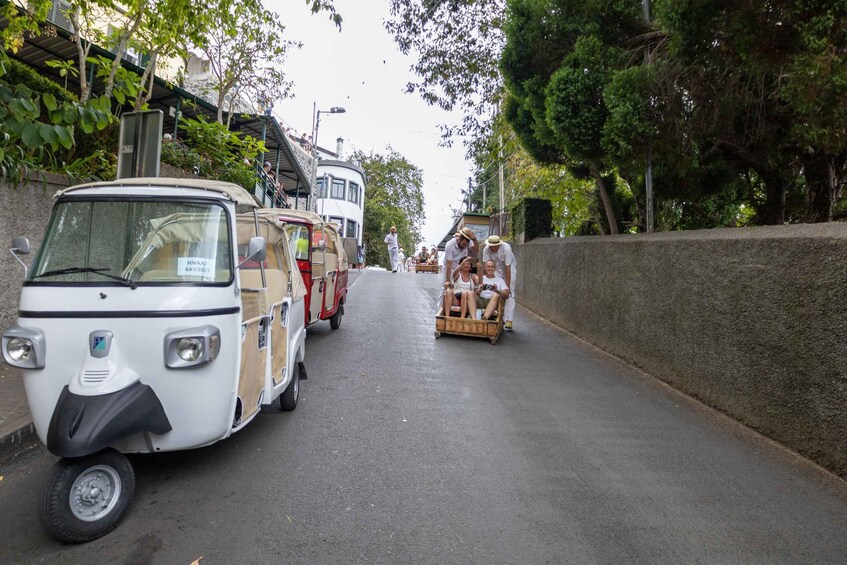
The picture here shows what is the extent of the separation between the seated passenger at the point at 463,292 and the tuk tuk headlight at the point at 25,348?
6846 mm

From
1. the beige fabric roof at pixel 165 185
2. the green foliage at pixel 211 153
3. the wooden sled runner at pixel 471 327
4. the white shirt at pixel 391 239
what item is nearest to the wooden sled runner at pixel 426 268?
the white shirt at pixel 391 239

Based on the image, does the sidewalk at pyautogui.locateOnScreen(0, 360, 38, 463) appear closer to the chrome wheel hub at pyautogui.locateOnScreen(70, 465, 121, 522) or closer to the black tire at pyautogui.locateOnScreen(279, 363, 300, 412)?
the chrome wheel hub at pyautogui.locateOnScreen(70, 465, 121, 522)

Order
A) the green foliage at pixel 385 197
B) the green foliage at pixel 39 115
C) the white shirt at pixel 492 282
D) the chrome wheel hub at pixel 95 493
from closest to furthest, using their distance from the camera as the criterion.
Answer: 1. the chrome wheel hub at pixel 95 493
2. the green foliage at pixel 39 115
3. the white shirt at pixel 492 282
4. the green foliage at pixel 385 197

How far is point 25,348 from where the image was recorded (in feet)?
10.6

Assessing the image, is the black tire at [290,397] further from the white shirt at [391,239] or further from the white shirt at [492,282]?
the white shirt at [391,239]

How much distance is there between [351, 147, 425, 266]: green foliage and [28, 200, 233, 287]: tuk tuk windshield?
164ft

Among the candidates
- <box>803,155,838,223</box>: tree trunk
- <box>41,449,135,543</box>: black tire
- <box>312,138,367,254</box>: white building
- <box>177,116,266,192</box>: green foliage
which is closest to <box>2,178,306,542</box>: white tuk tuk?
<box>41,449,135,543</box>: black tire

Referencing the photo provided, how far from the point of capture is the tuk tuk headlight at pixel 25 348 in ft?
10.4

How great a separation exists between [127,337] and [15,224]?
4399mm

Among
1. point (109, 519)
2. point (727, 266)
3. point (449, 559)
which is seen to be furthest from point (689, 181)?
point (109, 519)

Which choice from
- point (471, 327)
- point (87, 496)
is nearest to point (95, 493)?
point (87, 496)

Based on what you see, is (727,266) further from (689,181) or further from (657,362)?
(689,181)

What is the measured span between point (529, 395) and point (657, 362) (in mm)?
2082

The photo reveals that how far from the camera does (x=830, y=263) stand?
4.32 m
